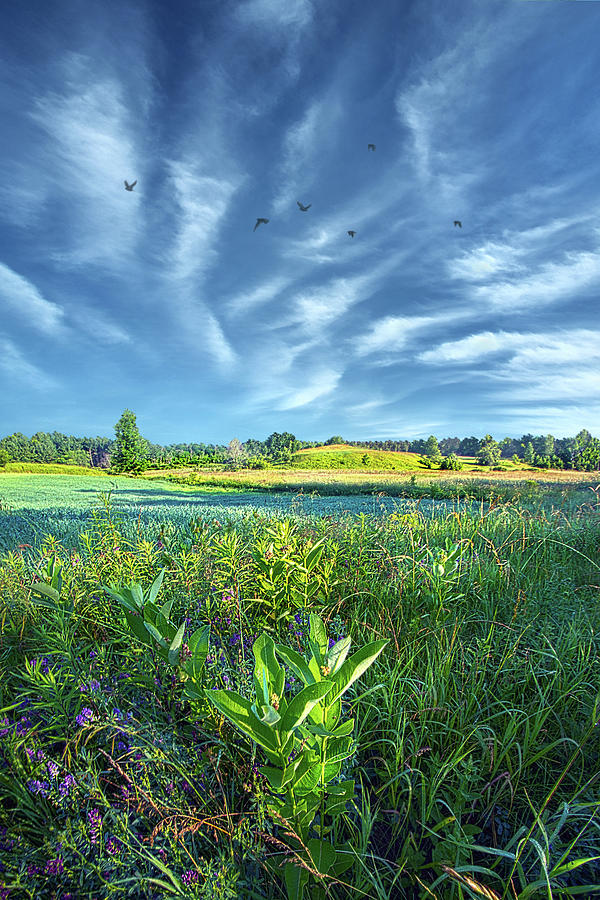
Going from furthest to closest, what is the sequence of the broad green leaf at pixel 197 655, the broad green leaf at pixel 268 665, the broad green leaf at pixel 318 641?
the broad green leaf at pixel 197 655
the broad green leaf at pixel 318 641
the broad green leaf at pixel 268 665

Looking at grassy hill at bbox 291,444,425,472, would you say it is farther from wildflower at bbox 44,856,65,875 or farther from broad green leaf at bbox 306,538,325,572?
wildflower at bbox 44,856,65,875

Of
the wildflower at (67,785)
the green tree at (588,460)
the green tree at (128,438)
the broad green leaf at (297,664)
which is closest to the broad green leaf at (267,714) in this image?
the broad green leaf at (297,664)

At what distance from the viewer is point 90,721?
1.64 m

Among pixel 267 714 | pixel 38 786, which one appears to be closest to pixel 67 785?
pixel 38 786

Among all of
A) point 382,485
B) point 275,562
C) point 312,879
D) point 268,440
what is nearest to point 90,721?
point 312,879

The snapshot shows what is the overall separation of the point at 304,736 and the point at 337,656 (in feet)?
0.85

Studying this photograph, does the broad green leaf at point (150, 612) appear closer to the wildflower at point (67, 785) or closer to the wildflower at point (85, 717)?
the wildflower at point (85, 717)

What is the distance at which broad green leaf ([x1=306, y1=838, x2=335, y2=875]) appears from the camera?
1109 millimetres

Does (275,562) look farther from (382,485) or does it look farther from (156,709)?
(382,485)

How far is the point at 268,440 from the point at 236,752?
7532 cm

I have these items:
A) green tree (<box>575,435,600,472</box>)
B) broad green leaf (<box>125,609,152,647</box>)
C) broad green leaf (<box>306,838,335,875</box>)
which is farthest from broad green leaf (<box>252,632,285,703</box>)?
green tree (<box>575,435,600,472</box>)

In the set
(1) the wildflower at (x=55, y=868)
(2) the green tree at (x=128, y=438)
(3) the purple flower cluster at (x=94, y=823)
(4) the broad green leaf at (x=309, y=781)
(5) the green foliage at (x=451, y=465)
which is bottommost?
(1) the wildflower at (x=55, y=868)

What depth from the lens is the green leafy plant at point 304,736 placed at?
40.2 inches

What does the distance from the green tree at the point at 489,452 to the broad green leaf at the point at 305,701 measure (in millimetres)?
52724
